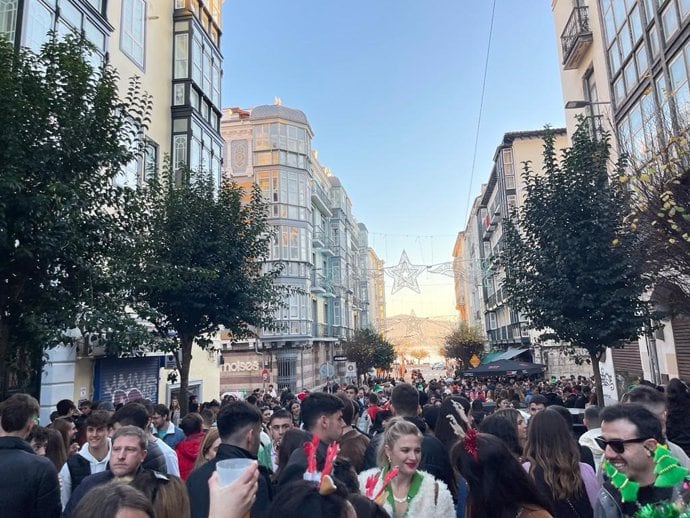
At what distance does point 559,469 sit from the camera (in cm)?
363

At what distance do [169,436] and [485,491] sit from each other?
531 centimetres

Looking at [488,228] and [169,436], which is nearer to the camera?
[169,436]

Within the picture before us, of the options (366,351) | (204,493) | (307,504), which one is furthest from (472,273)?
(307,504)

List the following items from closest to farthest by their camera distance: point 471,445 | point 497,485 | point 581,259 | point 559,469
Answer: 1. point 497,485
2. point 471,445
3. point 559,469
4. point 581,259

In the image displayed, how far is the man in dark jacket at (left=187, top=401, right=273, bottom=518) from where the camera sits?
3.39 m

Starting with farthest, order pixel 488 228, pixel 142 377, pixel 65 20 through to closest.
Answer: pixel 488 228 < pixel 142 377 < pixel 65 20

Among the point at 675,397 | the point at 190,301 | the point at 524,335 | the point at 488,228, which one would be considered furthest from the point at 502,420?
the point at 488,228

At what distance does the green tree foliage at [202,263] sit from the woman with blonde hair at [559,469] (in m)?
8.67

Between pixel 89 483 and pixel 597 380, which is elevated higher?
pixel 597 380

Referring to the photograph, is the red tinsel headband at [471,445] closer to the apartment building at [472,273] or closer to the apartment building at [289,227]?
the apartment building at [289,227]

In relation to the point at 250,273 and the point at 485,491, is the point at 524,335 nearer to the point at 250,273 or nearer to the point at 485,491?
the point at 250,273

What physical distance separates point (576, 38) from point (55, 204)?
18.6m

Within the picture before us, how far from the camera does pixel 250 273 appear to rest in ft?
44.4

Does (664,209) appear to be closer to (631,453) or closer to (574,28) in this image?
(631,453)
